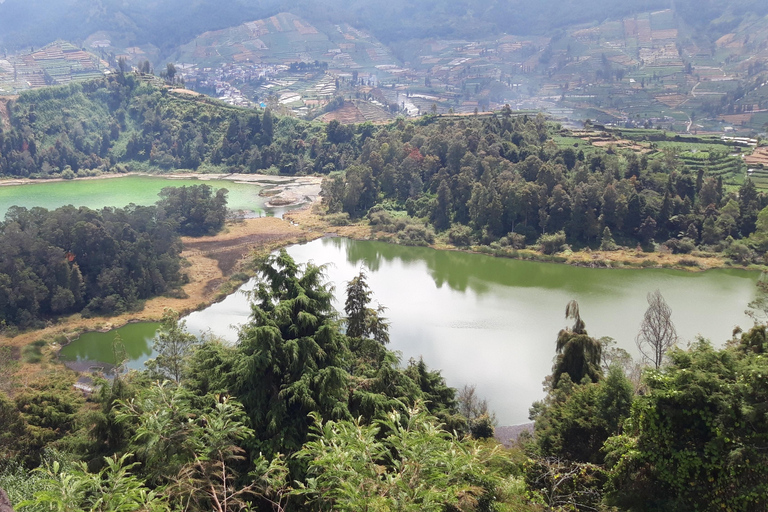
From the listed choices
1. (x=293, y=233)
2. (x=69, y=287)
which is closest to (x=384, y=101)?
(x=293, y=233)

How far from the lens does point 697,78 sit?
6819cm

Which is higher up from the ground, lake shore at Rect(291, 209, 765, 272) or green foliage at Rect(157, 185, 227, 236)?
green foliage at Rect(157, 185, 227, 236)

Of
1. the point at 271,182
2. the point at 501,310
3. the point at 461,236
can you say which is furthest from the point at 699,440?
the point at 271,182

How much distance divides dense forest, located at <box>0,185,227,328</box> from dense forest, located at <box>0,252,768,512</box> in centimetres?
1029

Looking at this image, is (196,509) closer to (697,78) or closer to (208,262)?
(208,262)

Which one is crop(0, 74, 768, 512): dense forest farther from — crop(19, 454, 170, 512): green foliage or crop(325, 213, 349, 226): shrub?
crop(325, 213, 349, 226): shrub

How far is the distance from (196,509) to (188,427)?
3.20ft

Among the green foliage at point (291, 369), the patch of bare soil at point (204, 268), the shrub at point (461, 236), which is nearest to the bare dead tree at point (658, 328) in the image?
the green foliage at point (291, 369)

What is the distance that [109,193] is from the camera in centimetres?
4175

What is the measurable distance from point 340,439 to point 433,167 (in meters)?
32.0

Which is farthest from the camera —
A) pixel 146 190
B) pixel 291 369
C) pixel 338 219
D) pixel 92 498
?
pixel 146 190

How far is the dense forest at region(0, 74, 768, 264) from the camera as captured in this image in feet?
91.2

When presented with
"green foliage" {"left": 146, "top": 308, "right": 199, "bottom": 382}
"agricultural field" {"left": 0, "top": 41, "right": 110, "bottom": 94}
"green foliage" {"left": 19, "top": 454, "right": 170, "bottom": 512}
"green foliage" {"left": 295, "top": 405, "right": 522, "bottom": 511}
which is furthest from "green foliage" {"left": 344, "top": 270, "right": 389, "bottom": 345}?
"agricultural field" {"left": 0, "top": 41, "right": 110, "bottom": 94}

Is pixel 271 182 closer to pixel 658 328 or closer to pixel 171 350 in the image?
pixel 171 350
